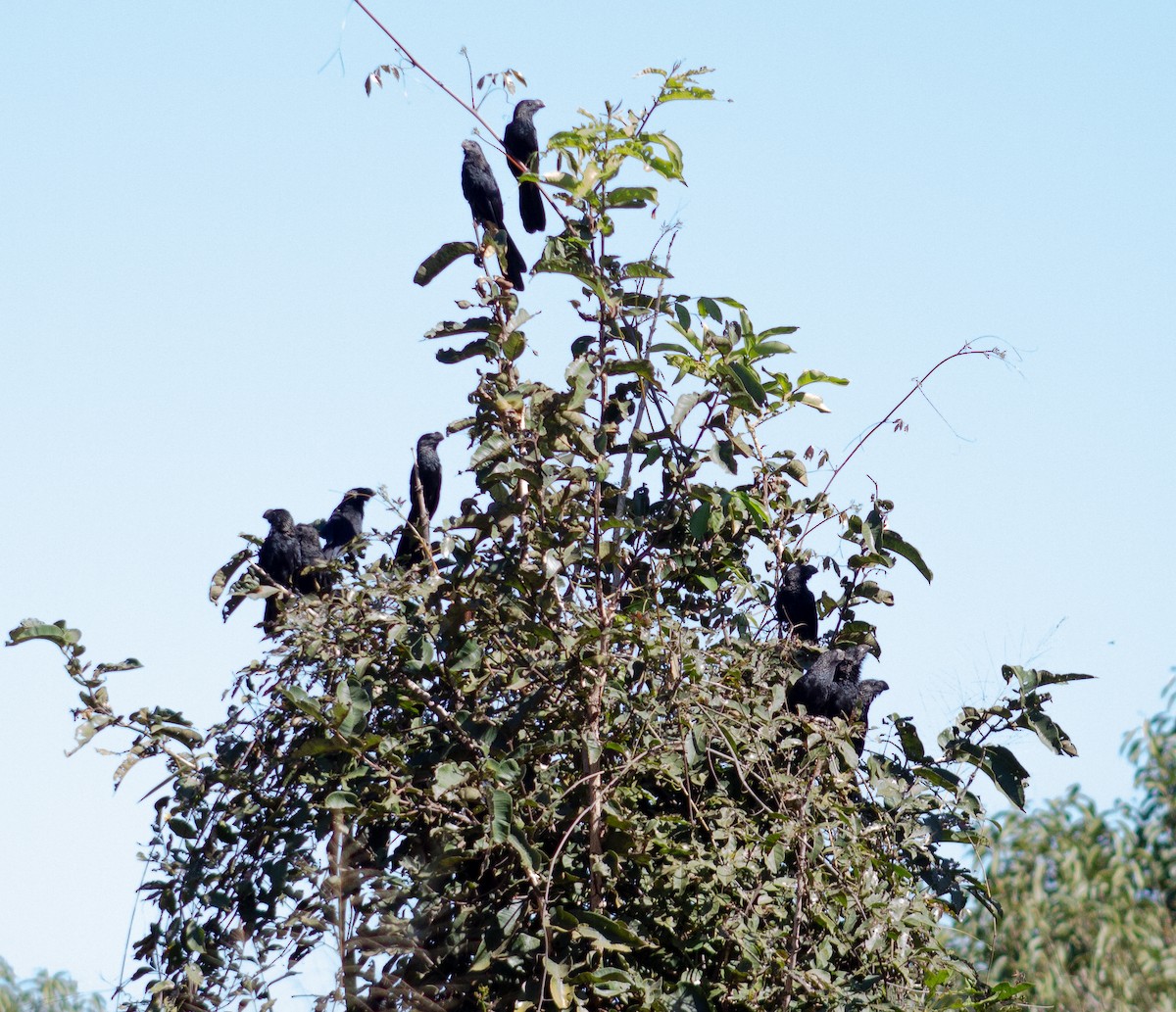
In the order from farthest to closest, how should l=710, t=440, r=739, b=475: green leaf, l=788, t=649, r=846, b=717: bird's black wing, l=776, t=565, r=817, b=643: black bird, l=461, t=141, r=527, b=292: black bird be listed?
l=461, t=141, r=527, b=292: black bird, l=776, t=565, r=817, b=643: black bird, l=788, t=649, r=846, b=717: bird's black wing, l=710, t=440, r=739, b=475: green leaf

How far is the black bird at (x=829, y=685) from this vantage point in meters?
3.94

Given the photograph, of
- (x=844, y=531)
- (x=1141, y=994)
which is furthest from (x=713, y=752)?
(x=1141, y=994)

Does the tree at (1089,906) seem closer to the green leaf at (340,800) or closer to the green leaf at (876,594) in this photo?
the green leaf at (876,594)

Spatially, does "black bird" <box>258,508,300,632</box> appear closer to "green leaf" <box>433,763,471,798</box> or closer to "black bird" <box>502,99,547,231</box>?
"black bird" <box>502,99,547,231</box>

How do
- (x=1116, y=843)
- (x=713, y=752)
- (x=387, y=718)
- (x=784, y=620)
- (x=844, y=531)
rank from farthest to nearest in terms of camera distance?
(x=1116, y=843) → (x=784, y=620) → (x=844, y=531) → (x=387, y=718) → (x=713, y=752)

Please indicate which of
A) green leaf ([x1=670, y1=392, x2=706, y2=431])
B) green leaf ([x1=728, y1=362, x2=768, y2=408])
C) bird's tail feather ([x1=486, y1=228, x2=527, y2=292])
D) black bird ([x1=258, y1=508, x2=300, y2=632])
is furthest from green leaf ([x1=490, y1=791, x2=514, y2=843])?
black bird ([x1=258, y1=508, x2=300, y2=632])

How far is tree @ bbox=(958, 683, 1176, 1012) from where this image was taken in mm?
6859

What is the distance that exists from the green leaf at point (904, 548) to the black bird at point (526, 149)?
180cm

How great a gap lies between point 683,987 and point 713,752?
556 millimetres

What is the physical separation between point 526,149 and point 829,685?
2.56 metres

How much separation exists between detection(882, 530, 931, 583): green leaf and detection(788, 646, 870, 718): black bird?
392mm

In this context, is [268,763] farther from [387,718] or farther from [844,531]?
[844,531]

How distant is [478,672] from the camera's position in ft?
10.9

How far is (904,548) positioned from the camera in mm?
3676
